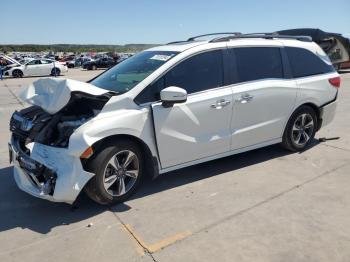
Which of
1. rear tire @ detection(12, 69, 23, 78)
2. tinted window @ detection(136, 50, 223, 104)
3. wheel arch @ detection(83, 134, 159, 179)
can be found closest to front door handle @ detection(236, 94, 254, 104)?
tinted window @ detection(136, 50, 223, 104)

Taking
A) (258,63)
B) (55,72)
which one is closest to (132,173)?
(258,63)

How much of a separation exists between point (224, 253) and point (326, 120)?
3937mm

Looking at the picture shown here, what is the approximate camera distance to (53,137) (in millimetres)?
4098

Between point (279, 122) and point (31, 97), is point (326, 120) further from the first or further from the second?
point (31, 97)

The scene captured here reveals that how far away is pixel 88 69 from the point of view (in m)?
41.3

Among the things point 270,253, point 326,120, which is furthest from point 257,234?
point 326,120

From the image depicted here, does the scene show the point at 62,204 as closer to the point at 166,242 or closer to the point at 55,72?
the point at 166,242

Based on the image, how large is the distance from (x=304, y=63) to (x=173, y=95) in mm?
2831

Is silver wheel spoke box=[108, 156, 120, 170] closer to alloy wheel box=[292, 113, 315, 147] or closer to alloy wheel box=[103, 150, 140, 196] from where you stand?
alloy wheel box=[103, 150, 140, 196]

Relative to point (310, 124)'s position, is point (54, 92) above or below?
above

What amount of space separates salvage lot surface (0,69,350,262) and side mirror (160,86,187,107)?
1.16 m

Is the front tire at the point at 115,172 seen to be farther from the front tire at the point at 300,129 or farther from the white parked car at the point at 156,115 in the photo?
the front tire at the point at 300,129

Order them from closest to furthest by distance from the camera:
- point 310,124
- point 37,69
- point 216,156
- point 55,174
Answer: point 55,174 < point 216,156 < point 310,124 < point 37,69

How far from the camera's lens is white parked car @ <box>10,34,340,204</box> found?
3.93m
